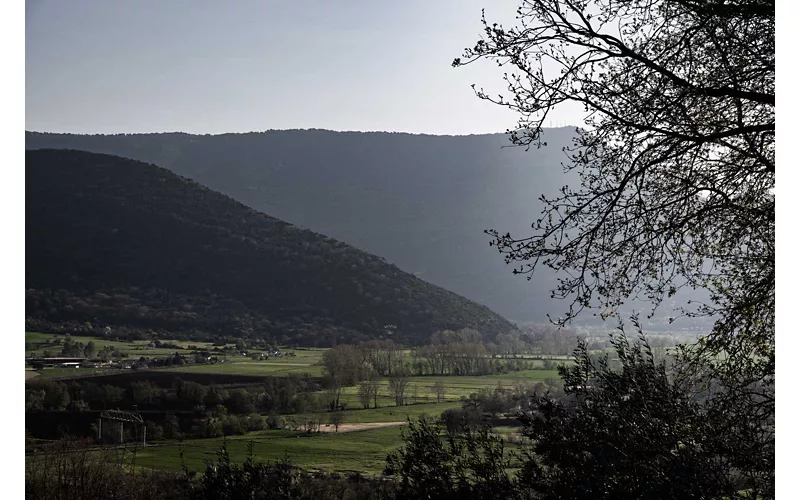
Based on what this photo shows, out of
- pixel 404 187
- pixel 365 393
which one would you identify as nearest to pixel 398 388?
pixel 365 393

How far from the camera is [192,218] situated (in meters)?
10.0

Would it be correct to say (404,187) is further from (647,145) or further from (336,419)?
(647,145)

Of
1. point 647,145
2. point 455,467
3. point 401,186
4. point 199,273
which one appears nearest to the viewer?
point 647,145

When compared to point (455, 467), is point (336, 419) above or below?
below

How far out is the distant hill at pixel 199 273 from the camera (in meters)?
7.98

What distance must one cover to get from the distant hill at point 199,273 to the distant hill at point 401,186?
508 millimetres

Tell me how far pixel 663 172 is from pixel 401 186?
937 centimetres

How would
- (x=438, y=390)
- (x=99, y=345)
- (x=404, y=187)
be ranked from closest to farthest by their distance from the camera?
(x=438, y=390)
(x=99, y=345)
(x=404, y=187)

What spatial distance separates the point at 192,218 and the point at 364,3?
6.08 m

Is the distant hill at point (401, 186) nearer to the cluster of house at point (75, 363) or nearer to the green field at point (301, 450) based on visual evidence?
the green field at point (301, 450)

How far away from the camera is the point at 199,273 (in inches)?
366

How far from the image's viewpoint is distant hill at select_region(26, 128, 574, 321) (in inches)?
272

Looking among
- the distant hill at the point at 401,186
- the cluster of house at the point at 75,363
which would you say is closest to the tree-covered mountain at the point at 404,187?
the distant hill at the point at 401,186

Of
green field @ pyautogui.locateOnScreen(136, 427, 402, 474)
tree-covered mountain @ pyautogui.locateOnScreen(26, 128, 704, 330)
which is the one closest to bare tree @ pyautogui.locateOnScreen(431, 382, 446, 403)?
green field @ pyautogui.locateOnScreen(136, 427, 402, 474)
